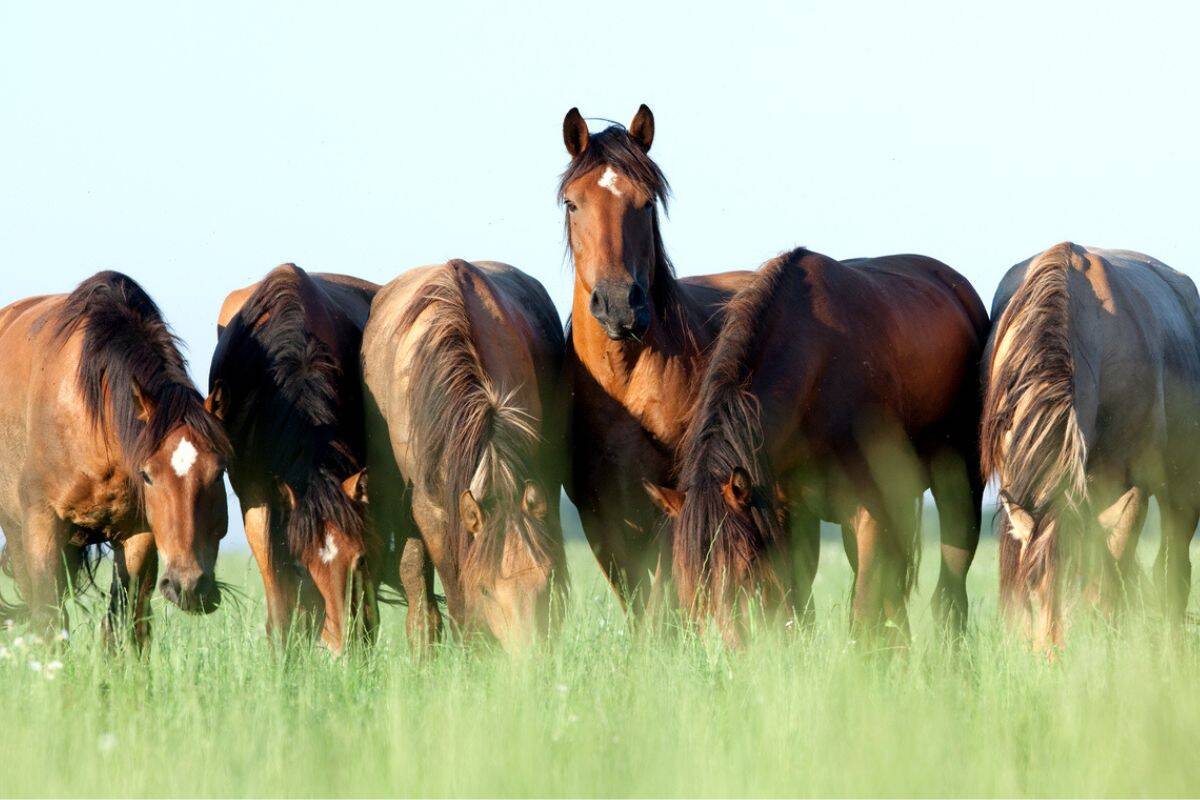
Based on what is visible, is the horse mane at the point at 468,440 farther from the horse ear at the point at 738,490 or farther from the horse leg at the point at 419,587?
the horse leg at the point at 419,587

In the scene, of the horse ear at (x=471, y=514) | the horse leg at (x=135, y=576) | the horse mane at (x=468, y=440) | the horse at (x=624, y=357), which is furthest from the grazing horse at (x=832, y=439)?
the horse leg at (x=135, y=576)

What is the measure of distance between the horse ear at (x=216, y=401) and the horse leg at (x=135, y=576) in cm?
100

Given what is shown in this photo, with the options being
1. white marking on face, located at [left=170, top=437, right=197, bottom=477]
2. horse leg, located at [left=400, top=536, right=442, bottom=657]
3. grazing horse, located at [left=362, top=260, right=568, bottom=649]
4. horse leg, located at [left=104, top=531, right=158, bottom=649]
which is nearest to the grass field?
grazing horse, located at [left=362, top=260, right=568, bottom=649]

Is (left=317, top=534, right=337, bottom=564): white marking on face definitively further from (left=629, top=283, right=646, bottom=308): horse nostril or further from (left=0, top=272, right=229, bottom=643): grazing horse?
(left=629, top=283, right=646, bottom=308): horse nostril

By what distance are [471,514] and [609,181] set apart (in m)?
1.98

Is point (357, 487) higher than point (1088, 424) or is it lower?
lower

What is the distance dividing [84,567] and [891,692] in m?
4.59

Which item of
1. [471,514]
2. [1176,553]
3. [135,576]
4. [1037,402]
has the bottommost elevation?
[1176,553]

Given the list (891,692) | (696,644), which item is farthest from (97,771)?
(891,692)

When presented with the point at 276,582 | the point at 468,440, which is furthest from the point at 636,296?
the point at 276,582

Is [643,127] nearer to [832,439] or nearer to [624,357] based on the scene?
Answer: [624,357]

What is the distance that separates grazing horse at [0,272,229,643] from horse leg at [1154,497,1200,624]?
5.24 m

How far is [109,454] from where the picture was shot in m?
6.76

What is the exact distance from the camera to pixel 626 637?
20.0ft
